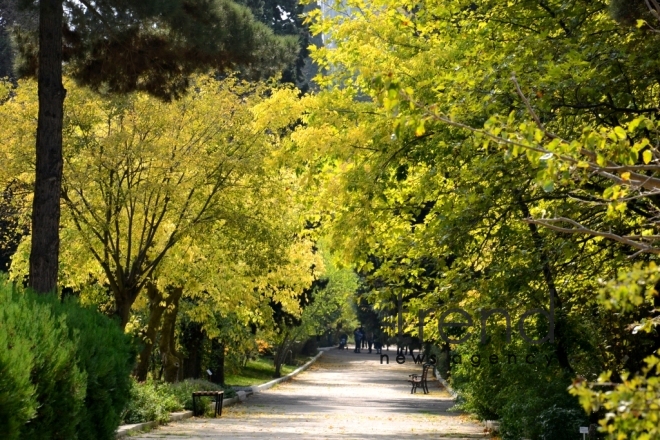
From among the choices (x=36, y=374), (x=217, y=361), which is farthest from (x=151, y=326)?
(x=36, y=374)

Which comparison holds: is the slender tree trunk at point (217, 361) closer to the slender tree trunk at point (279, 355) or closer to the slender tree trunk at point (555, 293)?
the slender tree trunk at point (279, 355)

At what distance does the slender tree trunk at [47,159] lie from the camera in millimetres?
18422

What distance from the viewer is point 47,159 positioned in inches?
727

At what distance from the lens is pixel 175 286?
29.4 meters

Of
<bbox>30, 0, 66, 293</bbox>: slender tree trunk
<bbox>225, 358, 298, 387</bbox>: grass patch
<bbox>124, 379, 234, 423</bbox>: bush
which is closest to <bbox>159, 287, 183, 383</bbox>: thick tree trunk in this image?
<bbox>124, 379, 234, 423</bbox>: bush

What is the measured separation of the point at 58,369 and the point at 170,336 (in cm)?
2142

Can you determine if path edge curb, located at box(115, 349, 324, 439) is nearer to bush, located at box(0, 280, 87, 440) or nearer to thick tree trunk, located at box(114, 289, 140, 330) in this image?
thick tree trunk, located at box(114, 289, 140, 330)

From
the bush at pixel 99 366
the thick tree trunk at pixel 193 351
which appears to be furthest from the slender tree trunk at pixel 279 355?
the bush at pixel 99 366

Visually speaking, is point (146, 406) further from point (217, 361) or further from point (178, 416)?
point (217, 361)

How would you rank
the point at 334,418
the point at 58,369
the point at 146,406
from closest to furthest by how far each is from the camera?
1. the point at 58,369
2. the point at 146,406
3. the point at 334,418

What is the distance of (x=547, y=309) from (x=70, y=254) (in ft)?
44.9

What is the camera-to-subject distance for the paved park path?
71.6ft

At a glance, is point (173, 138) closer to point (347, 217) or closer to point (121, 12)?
point (121, 12)

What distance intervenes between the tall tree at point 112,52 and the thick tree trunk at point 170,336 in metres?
11.0
